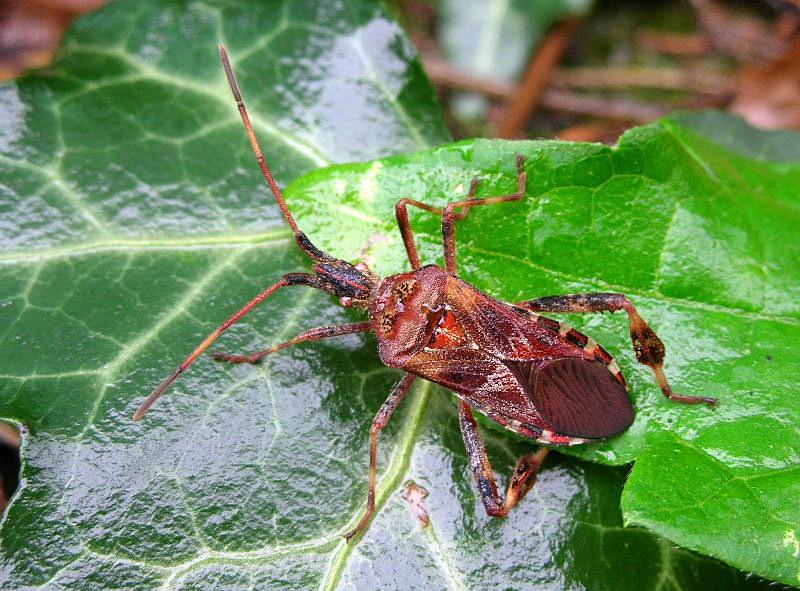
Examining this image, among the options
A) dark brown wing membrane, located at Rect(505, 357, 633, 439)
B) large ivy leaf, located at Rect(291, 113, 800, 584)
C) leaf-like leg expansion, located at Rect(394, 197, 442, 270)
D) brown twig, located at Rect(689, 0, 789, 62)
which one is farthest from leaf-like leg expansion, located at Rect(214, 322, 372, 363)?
brown twig, located at Rect(689, 0, 789, 62)

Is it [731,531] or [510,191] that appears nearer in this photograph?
[731,531]

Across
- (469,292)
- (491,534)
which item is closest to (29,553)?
(491,534)

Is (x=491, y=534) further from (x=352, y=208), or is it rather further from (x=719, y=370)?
(x=352, y=208)

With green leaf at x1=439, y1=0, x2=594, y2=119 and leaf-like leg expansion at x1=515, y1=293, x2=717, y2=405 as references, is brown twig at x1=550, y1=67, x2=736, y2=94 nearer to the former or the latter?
green leaf at x1=439, y1=0, x2=594, y2=119

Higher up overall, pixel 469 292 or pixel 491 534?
pixel 469 292

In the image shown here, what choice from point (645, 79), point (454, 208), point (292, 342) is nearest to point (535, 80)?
point (645, 79)

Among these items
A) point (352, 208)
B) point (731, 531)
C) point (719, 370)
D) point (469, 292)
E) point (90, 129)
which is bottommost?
point (731, 531)
